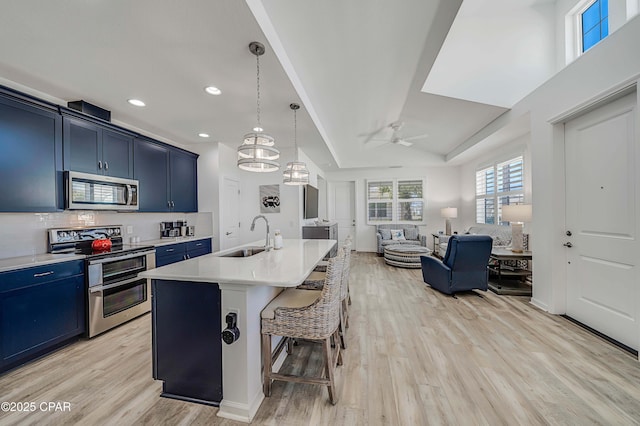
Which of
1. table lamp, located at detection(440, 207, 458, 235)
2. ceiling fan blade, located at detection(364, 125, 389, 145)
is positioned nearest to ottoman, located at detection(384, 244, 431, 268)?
table lamp, located at detection(440, 207, 458, 235)

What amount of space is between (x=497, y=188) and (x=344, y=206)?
3.94m

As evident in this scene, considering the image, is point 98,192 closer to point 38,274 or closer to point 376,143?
point 38,274

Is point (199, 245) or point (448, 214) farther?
point (448, 214)

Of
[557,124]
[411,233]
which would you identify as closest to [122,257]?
[557,124]

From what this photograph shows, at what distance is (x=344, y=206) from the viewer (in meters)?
7.62

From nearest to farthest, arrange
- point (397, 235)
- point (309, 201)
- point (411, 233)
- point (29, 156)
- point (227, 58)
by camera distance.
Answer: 1. point (227, 58)
2. point (29, 156)
3. point (309, 201)
4. point (397, 235)
5. point (411, 233)

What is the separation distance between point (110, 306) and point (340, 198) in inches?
237

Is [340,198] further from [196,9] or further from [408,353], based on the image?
[196,9]

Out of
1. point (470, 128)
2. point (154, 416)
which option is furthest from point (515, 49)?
point (154, 416)

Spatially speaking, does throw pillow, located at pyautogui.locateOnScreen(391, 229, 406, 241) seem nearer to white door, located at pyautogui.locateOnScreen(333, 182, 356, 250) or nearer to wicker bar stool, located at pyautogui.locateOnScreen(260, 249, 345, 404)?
white door, located at pyautogui.locateOnScreen(333, 182, 356, 250)

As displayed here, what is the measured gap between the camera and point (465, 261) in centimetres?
340

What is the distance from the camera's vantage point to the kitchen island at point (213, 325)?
149 cm

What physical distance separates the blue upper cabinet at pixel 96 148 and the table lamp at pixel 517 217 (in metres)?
5.50

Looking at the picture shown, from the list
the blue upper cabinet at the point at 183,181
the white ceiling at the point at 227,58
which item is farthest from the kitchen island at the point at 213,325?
the blue upper cabinet at the point at 183,181
